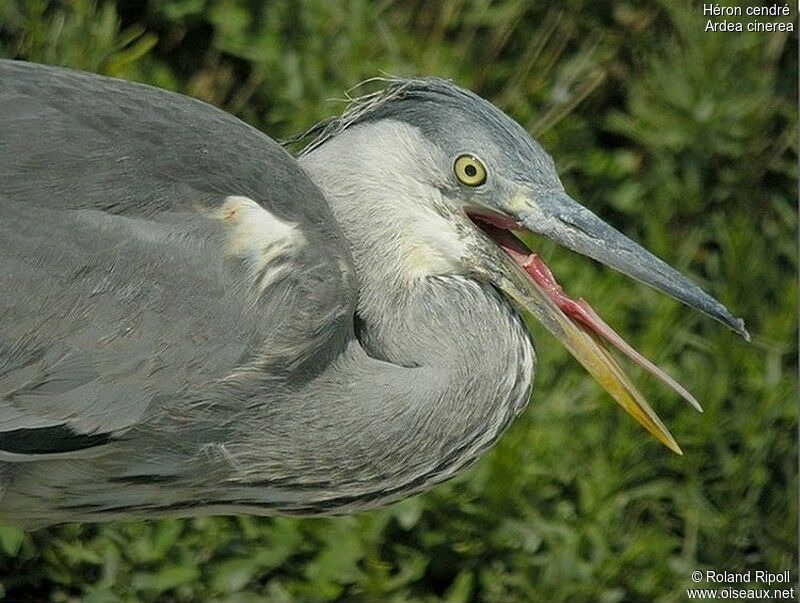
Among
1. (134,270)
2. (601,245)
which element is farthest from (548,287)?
(134,270)

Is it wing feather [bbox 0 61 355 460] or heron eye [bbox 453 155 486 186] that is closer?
wing feather [bbox 0 61 355 460]

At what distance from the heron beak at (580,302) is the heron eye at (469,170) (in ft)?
0.22

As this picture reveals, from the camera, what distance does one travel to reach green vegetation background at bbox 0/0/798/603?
3799 millimetres

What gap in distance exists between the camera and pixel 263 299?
9.28ft

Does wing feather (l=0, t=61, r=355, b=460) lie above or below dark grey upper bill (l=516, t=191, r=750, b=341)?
below

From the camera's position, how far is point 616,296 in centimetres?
445

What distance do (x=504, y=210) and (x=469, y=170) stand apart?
0.10 meters

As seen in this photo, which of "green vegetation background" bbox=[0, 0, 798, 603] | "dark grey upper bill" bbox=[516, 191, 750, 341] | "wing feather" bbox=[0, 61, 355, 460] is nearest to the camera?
"wing feather" bbox=[0, 61, 355, 460]

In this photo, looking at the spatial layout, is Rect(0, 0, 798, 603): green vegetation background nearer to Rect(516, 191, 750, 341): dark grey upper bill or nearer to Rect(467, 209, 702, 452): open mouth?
Rect(467, 209, 702, 452): open mouth

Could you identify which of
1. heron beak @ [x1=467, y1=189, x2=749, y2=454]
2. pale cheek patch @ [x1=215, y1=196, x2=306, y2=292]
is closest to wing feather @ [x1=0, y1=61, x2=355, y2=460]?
pale cheek patch @ [x1=215, y1=196, x2=306, y2=292]

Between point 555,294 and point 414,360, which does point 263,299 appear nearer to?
point 414,360

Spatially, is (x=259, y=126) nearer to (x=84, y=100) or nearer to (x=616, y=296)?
(x=616, y=296)

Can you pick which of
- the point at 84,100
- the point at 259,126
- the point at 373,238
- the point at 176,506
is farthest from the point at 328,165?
the point at 259,126

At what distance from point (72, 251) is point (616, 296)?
2042 mm
